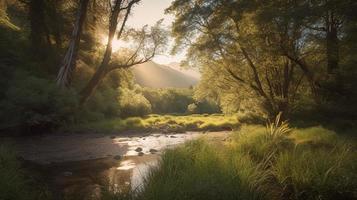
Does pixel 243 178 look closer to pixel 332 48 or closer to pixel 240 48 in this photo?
pixel 332 48

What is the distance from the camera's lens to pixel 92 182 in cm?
1085

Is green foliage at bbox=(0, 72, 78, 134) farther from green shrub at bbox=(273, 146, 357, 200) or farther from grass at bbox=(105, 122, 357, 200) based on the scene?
green shrub at bbox=(273, 146, 357, 200)

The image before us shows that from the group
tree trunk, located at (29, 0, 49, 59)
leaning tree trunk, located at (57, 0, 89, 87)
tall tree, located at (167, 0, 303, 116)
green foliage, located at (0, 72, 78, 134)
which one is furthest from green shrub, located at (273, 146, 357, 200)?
tree trunk, located at (29, 0, 49, 59)

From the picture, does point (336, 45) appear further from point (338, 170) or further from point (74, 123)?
point (74, 123)

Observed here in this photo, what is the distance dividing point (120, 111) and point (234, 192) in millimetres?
31153

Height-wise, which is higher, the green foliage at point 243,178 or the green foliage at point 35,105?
the green foliage at point 35,105

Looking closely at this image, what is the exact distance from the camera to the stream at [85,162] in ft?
32.8

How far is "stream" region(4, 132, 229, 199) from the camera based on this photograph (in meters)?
10.0

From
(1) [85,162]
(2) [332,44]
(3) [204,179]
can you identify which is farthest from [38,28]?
(3) [204,179]

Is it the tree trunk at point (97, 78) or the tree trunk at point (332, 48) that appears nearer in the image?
the tree trunk at point (332, 48)

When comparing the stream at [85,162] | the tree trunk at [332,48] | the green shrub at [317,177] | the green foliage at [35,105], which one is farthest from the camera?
the green foliage at [35,105]

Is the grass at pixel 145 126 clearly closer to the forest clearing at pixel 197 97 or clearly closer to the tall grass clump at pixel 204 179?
the forest clearing at pixel 197 97

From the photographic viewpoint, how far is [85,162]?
14633mm

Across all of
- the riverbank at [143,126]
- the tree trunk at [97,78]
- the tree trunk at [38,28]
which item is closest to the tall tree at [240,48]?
the tree trunk at [97,78]
